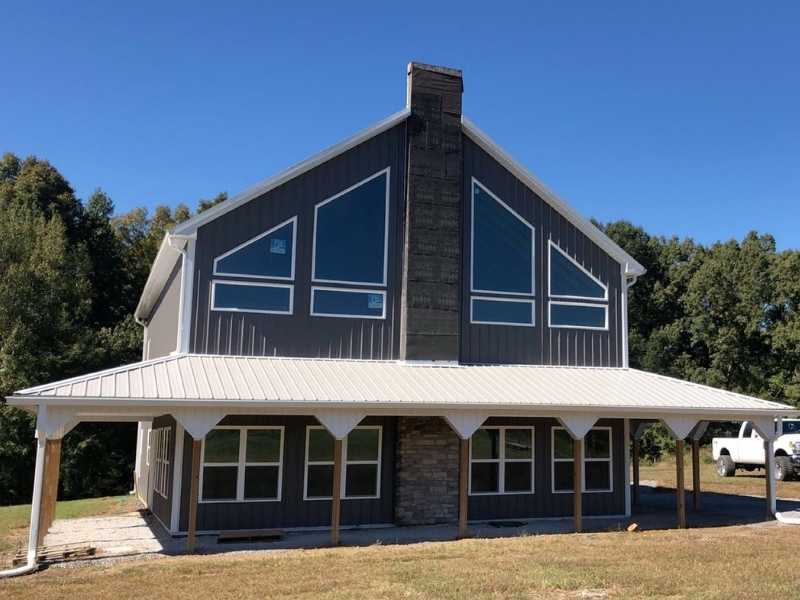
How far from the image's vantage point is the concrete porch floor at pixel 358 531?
40.6ft

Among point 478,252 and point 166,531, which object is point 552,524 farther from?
point 166,531

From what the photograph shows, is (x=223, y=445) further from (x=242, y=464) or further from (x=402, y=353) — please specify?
(x=402, y=353)

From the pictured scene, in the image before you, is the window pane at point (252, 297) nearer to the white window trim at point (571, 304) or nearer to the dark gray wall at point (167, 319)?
the dark gray wall at point (167, 319)

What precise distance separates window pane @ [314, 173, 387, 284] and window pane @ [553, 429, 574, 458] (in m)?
5.00

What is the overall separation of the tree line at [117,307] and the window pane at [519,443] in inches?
662

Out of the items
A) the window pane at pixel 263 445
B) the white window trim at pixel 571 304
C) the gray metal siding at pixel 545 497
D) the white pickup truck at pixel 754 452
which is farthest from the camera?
the white pickup truck at pixel 754 452

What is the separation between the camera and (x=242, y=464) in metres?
13.9

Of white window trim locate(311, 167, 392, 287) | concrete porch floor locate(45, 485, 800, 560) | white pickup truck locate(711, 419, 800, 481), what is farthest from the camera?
white pickup truck locate(711, 419, 800, 481)

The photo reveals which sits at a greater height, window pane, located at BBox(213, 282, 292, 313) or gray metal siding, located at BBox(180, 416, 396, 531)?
window pane, located at BBox(213, 282, 292, 313)

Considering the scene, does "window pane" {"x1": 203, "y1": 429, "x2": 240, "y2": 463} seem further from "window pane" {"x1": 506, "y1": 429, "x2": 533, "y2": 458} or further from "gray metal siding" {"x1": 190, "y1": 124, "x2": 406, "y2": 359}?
"window pane" {"x1": 506, "y1": 429, "x2": 533, "y2": 458}

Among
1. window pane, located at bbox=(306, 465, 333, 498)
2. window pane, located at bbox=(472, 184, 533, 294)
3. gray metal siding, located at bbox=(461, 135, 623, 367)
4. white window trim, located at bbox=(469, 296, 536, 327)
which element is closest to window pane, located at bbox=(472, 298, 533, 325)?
white window trim, located at bbox=(469, 296, 536, 327)

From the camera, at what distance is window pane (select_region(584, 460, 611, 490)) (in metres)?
16.2

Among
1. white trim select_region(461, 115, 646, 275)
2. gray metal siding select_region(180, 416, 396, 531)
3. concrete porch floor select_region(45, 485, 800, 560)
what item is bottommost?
concrete porch floor select_region(45, 485, 800, 560)

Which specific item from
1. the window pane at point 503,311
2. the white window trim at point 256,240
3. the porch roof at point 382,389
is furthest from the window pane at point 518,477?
the white window trim at point 256,240
